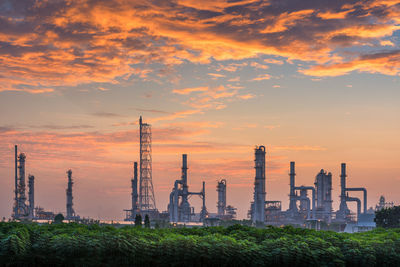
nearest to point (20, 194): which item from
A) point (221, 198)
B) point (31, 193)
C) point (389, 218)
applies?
point (31, 193)

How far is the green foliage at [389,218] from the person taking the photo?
5641 centimetres

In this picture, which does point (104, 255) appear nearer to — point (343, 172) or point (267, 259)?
point (267, 259)

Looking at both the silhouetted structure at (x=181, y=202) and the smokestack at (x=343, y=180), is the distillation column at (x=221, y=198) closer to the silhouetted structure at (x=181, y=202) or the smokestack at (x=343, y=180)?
the silhouetted structure at (x=181, y=202)

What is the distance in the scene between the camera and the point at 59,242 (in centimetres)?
1788

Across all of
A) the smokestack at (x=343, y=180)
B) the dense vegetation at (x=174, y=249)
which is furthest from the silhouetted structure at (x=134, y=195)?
the dense vegetation at (x=174, y=249)

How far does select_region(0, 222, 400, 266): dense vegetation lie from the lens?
17922 mm

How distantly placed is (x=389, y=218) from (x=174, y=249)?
46.0 metres

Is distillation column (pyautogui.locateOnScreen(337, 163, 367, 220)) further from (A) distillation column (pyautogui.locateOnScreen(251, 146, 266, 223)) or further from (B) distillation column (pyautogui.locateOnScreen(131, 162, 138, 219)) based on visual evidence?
(B) distillation column (pyautogui.locateOnScreen(131, 162, 138, 219))

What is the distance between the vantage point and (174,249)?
18.4 m

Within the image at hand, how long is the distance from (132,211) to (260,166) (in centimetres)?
4357

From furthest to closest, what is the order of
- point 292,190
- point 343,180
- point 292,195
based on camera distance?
point 343,180 → point 292,195 → point 292,190

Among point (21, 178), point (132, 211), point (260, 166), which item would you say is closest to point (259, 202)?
point (260, 166)

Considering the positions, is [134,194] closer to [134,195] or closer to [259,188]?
[134,195]

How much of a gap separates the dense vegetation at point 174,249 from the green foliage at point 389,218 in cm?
3862
